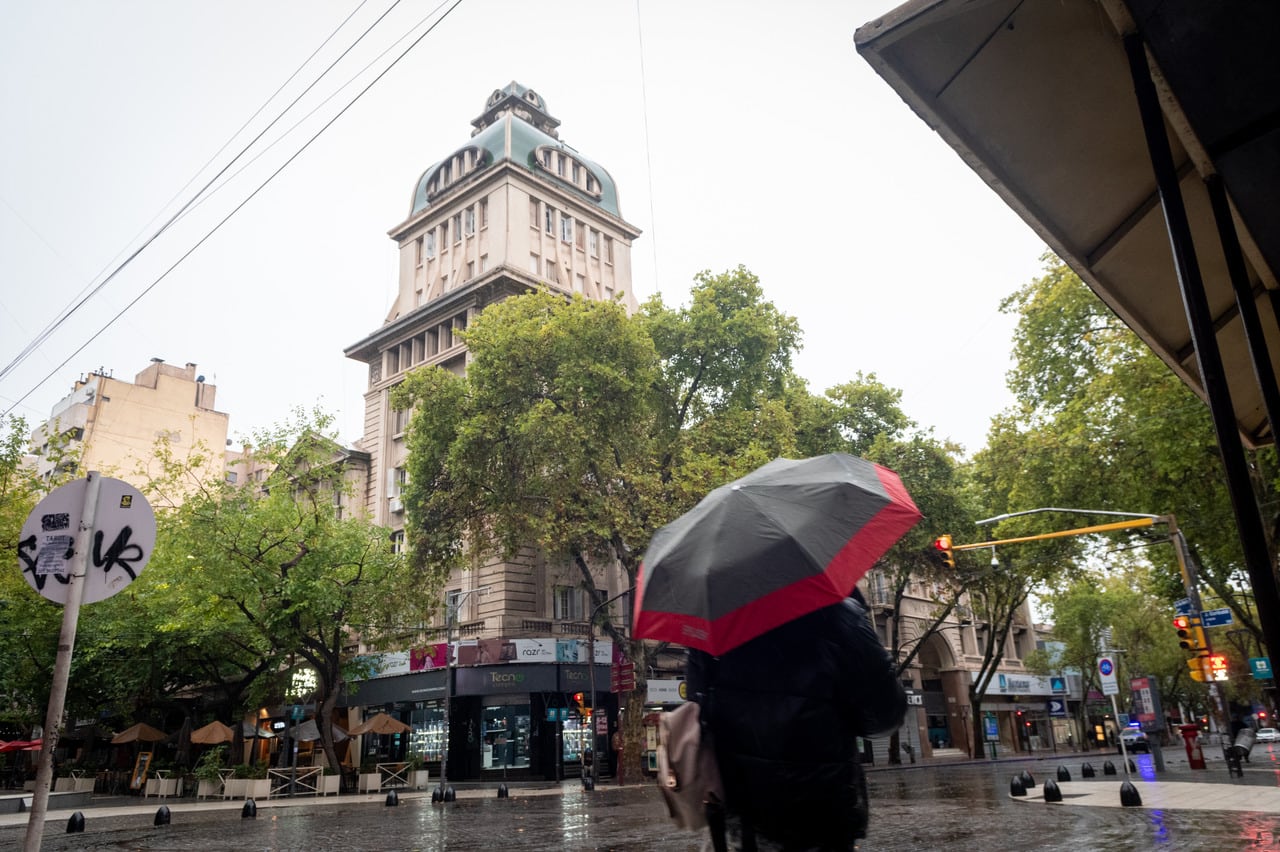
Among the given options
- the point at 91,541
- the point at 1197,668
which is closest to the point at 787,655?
the point at 91,541

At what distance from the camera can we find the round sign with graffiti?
467cm

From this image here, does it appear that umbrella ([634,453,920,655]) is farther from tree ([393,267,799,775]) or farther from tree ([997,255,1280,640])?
tree ([393,267,799,775])

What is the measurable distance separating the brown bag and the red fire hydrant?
2327 cm

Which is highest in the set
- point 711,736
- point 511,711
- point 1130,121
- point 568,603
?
point 568,603

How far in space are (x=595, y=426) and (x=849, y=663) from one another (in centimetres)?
2218

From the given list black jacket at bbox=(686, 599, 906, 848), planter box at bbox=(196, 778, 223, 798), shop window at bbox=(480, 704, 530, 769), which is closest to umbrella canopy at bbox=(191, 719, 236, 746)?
planter box at bbox=(196, 778, 223, 798)

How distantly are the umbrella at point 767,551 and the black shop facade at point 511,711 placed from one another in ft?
95.6

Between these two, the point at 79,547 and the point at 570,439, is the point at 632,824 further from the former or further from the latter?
the point at 570,439

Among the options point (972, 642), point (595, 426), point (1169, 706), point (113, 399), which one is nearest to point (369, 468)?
point (595, 426)

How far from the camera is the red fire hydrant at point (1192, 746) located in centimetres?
2159

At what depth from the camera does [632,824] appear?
13.4 meters

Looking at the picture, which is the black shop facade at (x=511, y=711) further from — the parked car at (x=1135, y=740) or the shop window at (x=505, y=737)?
the parked car at (x=1135, y=740)

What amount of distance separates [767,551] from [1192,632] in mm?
18454

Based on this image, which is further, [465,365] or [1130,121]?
[465,365]
